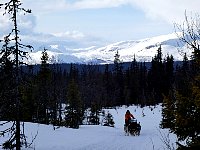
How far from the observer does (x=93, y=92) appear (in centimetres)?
9888

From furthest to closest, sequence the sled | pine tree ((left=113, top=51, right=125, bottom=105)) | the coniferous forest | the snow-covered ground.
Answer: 1. pine tree ((left=113, top=51, right=125, bottom=105))
2. the sled
3. the snow-covered ground
4. the coniferous forest

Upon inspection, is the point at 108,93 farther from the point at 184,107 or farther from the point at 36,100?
the point at 184,107

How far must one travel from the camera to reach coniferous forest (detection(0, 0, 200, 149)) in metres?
10.5

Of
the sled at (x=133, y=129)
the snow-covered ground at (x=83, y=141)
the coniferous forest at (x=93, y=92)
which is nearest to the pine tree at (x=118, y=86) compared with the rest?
the coniferous forest at (x=93, y=92)

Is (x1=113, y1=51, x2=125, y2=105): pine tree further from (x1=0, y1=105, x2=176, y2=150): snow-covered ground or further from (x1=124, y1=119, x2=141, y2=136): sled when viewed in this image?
(x1=124, y1=119, x2=141, y2=136): sled

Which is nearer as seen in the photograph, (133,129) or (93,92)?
(133,129)

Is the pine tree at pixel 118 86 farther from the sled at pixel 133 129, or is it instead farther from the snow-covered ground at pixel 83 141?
the sled at pixel 133 129

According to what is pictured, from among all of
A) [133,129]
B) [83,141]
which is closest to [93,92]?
[133,129]

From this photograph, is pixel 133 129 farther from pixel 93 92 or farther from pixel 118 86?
pixel 93 92

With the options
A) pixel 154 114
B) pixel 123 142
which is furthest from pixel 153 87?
pixel 123 142

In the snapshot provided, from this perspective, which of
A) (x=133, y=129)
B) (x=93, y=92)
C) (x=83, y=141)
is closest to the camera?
(x=83, y=141)

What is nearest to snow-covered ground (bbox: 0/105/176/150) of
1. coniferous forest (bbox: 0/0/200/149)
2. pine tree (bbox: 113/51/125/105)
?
coniferous forest (bbox: 0/0/200/149)

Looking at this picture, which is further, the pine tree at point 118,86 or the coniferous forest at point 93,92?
the pine tree at point 118,86

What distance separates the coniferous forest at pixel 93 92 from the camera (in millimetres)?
A: 10547
